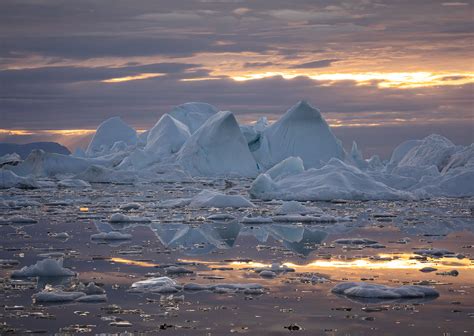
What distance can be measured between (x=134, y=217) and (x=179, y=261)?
6908 mm

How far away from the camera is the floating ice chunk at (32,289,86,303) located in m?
8.67

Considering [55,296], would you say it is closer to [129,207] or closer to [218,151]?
[129,207]

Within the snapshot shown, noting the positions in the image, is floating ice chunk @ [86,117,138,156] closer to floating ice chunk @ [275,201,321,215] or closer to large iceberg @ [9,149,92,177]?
large iceberg @ [9,149,92,177]

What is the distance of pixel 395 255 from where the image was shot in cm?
1284

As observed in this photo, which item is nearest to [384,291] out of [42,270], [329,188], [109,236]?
[42,270]

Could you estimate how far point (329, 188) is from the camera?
25422 millimetres

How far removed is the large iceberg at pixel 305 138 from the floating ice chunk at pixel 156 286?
3234cm

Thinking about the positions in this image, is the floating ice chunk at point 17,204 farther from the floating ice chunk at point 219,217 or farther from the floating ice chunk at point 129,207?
the floating ice chunk at point 219,217

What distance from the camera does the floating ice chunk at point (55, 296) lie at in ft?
28.5

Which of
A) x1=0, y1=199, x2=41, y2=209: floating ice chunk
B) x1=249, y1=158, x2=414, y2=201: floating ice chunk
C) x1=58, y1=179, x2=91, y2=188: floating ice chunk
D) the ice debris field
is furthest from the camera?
x1=58, y1=179, x2=91, y2=188: floating ice chunk

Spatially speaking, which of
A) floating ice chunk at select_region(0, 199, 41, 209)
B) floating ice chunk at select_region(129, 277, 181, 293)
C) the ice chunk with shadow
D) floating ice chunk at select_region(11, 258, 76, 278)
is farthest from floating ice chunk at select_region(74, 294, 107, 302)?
floating ice chunk at select_region(0, 199, 41, 209)

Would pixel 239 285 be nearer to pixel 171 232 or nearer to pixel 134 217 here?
pixel 171 232

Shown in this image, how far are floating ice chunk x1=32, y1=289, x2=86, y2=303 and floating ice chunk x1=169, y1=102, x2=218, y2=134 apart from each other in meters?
42.2

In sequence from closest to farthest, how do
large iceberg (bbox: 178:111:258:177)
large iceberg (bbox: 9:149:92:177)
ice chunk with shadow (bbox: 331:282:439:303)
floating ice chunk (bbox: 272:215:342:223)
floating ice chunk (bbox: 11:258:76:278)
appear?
ice chunk with shadow (bbox: 331:282:439:303)
floating ice chunk (bbox: 11:258:76:278)
floating ice chunk (bbox: 272:215:342:223)
large iceberg (bbox: 178:111:258:177)
large iceberg (bbox: 9:149:92:177)
